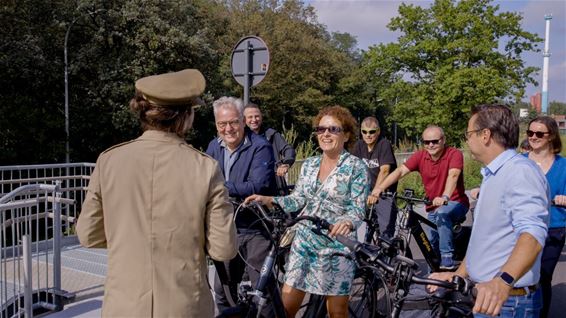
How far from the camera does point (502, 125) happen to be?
246cm

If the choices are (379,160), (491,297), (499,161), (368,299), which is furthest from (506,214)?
(379,160)

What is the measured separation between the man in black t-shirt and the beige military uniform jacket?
395cm

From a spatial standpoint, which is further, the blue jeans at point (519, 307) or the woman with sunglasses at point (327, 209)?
the woman with sunglasses at point (327, 209)

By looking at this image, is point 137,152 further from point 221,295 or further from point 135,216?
point 221,295

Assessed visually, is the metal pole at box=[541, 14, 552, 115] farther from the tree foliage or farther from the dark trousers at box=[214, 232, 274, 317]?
the dark trousers at box=[214, 232, 274, 317]

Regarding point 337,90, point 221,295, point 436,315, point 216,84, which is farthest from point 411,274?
point 337,90

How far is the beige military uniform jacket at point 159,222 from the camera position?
2.03 metres

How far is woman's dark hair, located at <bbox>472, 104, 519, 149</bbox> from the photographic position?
246cm

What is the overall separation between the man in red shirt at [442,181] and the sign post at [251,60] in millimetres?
2278

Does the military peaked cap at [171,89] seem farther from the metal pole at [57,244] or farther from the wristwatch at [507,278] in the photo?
the metal pole at [57,244]

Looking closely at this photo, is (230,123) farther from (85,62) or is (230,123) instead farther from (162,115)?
(85,62)

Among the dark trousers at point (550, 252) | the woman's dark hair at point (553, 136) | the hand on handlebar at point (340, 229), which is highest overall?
the woman's dark hair at point (553, 136)

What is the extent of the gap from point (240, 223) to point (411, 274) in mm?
1519

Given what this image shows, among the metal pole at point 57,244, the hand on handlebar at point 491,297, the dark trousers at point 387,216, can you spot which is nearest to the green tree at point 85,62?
the metal pole at point 57,244
